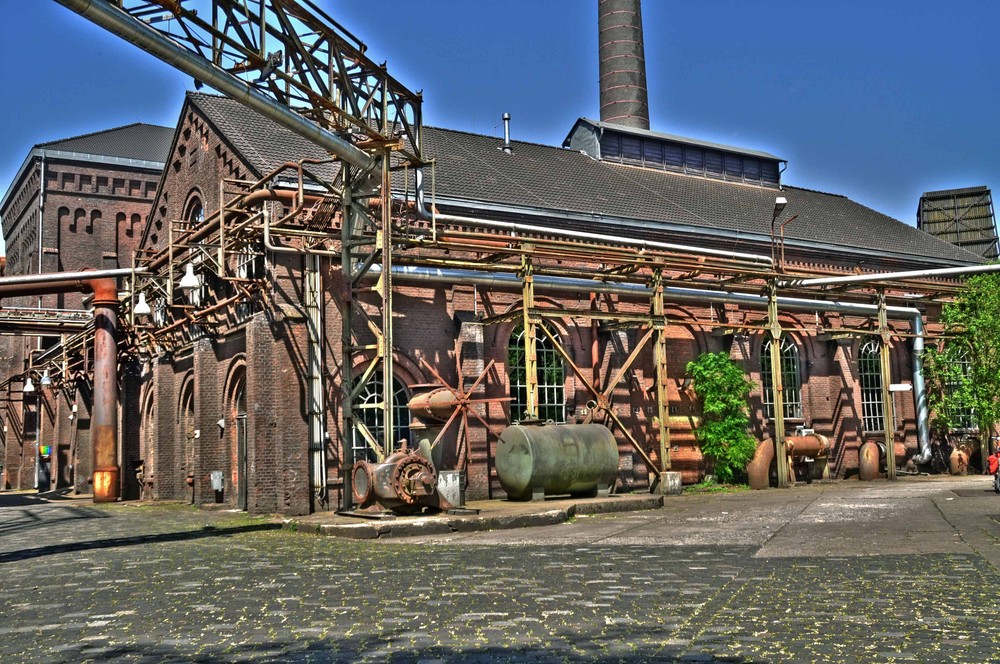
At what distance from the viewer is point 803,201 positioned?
34.3m

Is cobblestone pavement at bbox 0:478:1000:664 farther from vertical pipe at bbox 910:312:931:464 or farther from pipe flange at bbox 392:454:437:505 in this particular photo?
vertical pipe at bbox 910:312:931:464

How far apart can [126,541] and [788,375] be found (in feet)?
62.3

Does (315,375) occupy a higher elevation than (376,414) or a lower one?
higher

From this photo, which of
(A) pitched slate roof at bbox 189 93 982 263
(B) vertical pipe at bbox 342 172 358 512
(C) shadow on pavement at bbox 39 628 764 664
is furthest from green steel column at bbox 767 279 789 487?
(C) shadow on pavement at bbox 39 628 764 664

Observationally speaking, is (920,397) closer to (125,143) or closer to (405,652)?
(405,652)

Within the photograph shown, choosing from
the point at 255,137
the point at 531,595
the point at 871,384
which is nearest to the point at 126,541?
the point at 531,595

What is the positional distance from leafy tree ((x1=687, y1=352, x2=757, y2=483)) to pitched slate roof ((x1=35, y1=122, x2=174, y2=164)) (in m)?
28.5

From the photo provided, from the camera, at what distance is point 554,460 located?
60.3ft

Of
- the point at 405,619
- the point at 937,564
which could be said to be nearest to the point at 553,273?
the point at 937,564

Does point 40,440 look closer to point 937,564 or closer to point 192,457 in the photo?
point 192,457

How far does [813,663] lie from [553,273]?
1676 centimetres

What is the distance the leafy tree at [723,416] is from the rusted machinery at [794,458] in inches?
18.8

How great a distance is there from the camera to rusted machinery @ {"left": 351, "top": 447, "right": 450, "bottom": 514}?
1492 centimetres

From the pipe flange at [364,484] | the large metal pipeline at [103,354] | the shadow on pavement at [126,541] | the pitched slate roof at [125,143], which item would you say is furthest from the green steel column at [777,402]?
the pitched slate roof at [125,143]
